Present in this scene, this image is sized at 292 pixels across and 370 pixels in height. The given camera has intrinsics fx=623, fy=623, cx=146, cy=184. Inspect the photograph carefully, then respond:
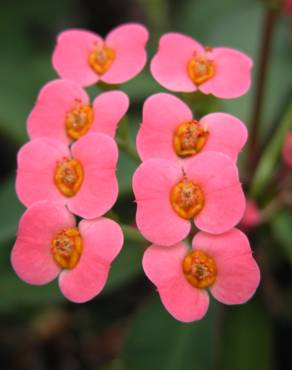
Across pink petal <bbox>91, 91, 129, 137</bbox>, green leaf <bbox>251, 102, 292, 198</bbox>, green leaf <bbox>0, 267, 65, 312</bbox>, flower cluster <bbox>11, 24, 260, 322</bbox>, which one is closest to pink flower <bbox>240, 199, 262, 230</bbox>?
green leaf <bbox>251, 102, 292, 198</bbox>

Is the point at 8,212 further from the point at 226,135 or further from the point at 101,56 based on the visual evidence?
the point at 226,135

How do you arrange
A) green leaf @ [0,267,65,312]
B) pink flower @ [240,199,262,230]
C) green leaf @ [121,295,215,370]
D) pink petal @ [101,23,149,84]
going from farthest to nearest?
1. green leaf @ [0,267,65,312]
2. green leaf @ [121,295,215,370]
3. pink flower @ [240,199,262,230]
4. pink petal @ [101,23,149,84]

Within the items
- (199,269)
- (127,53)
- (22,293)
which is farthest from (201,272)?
(22,293)

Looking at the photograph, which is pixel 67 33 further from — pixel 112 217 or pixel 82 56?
pixel 112 217

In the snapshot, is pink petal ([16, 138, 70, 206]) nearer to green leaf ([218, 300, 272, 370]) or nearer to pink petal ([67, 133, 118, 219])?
pink petal ([67, 133, 118, 219])

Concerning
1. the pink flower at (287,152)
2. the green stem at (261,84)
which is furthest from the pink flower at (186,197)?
the green stem at (261,84)

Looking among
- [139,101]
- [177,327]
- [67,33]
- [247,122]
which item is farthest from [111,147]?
[139,101]
